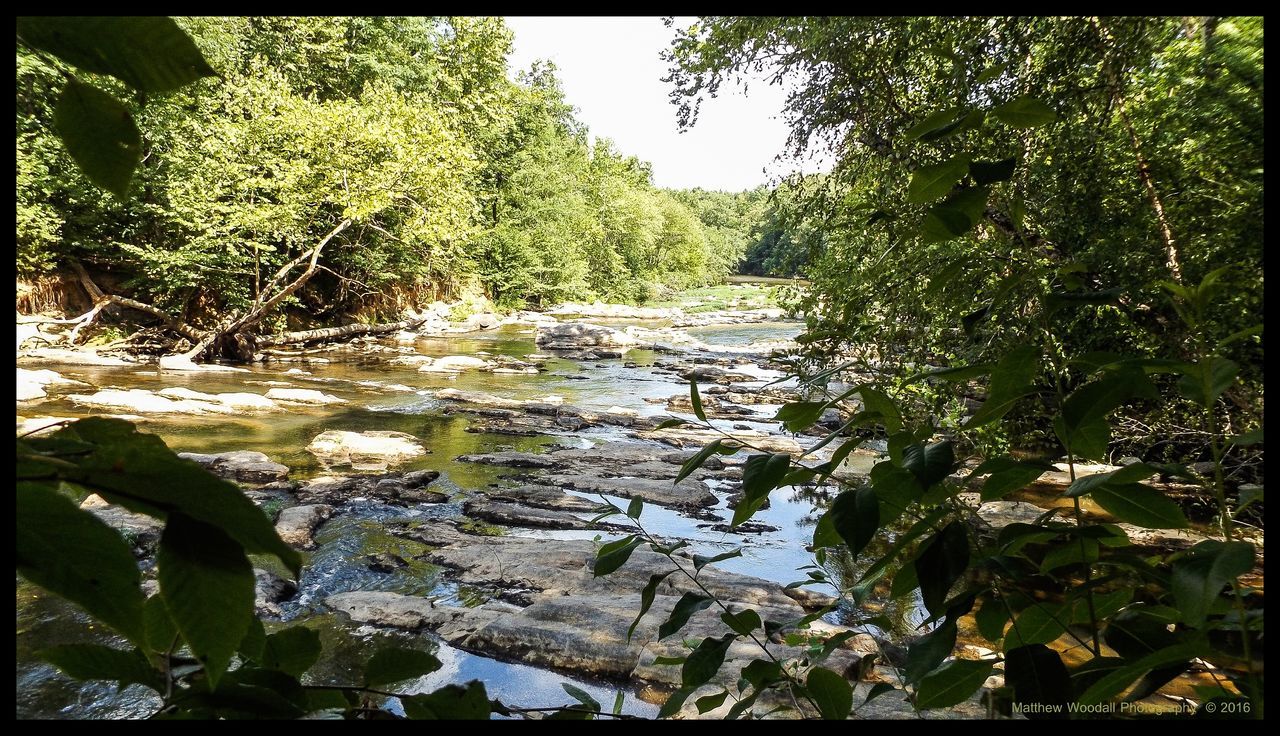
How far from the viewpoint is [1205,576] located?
2.00 ft

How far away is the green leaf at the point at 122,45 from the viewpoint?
46cm

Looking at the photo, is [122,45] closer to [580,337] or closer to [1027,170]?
[1027,170]

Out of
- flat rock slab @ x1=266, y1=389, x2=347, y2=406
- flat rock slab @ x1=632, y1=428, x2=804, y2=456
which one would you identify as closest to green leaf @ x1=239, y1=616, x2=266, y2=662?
flat rock slab @ x1=632, y1=428, x2=804, y2=456

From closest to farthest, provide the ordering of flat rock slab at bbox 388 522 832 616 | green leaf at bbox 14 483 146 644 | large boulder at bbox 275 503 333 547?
1. green leaf at bbox 14 483 146 644
2. flat rock slab at bbox 388 522 832 616
3. large boulder at bbox 275 503 333 547

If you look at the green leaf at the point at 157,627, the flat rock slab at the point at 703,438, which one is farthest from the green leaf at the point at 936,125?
the flat rock slab at the point at 703,438

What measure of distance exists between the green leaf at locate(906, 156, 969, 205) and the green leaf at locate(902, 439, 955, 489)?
0.30 metres

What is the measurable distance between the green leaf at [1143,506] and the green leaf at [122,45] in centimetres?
97

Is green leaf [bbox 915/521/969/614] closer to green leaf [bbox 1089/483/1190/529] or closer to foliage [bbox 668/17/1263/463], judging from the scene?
green leaf [bbox 1089/483/1190/529]

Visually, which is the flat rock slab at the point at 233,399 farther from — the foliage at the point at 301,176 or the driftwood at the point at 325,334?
the driftwood at the point at 325,334

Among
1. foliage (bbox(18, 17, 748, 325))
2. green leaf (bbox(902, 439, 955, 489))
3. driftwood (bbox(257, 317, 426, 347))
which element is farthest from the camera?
driftwood (bbox(257, 317, 426, 347))

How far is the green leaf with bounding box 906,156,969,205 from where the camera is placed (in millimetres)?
824
